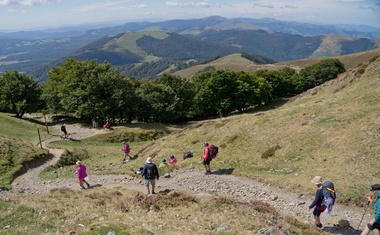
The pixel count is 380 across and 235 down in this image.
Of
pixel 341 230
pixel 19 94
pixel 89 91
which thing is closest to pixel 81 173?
pixel 341 230

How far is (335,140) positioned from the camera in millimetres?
25594

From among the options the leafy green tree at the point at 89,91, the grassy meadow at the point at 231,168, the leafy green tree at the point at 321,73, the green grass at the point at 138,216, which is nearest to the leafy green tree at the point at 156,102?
the leafy green tree at the point at 89,91

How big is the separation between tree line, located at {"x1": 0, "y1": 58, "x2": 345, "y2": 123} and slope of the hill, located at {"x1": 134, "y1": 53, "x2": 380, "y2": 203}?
31335 millimetres

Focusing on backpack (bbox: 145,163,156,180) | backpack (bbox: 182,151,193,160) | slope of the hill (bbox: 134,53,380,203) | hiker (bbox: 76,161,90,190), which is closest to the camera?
backpack (bbox: 145,163,156,180)

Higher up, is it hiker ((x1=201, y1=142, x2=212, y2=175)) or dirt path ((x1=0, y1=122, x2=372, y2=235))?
hiker ((x1=201, y1=142, x2=212, y2=175))

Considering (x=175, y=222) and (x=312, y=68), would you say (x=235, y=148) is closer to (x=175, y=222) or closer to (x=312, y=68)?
(x=175, y=222)

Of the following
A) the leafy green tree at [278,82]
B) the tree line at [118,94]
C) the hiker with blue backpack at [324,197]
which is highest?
the hiker with blue backpack at [324,197]

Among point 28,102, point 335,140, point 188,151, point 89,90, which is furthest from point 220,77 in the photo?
point 335,140

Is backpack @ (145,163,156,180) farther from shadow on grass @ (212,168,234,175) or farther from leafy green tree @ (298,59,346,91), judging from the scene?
leafy green tree @ (298,59,346,91)

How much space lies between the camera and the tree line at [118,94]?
65438mm

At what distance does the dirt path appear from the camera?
17.3 metres

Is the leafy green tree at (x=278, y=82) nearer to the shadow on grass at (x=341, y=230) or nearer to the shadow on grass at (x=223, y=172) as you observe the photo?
the shadow on grass at (x=223, y=172)

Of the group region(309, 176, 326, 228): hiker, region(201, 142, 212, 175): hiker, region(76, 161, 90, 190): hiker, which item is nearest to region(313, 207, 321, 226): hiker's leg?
region(309, 176, 326, 228): hiker

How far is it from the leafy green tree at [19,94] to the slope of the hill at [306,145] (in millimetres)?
47239
